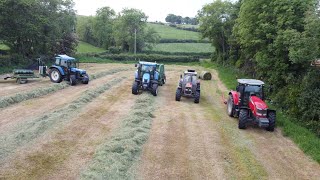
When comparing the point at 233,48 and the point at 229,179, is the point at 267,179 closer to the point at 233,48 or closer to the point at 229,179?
the point at 229,179

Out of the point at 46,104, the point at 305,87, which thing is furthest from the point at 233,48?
the point at 46,104

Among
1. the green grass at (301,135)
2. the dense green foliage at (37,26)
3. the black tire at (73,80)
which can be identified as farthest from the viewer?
the dense green foliage at (37,26)

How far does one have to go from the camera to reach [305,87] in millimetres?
15695

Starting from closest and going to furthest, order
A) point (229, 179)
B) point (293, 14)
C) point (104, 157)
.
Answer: point (229, 179) → point (104, 157) → point (293, 14)

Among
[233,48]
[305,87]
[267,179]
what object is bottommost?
[267,179]

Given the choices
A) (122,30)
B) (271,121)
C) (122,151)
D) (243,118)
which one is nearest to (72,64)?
(243,118)

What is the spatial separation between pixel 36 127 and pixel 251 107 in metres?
8.81

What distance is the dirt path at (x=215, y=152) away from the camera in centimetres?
940

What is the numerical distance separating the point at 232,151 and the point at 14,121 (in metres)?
8.54

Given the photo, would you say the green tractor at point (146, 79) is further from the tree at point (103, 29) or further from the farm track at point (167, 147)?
the tree at point (103, 29)

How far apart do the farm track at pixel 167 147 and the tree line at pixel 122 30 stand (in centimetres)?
4371

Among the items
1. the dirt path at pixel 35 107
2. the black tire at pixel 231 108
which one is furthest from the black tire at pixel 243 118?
the dirt path at pixel 35 107

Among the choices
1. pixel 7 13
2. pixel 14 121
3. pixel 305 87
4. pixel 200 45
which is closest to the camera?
pixel 14 121

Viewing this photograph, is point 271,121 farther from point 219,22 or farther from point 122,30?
point 122,30
